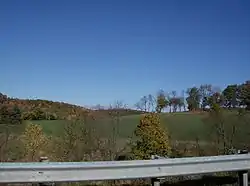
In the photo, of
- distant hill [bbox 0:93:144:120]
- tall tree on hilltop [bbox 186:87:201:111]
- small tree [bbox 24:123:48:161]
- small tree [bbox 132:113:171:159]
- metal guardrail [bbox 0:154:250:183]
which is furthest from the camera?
tall tree on hilltop [bbox 186:87:201:111]

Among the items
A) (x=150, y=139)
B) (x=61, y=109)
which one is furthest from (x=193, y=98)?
(x=150, y=139)

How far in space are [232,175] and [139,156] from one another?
1688 centimetres

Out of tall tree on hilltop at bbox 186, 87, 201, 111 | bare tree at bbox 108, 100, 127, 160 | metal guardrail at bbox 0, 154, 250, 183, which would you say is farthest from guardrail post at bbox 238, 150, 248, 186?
tall tree on hilltop at bbox 186, 87, 201, 111

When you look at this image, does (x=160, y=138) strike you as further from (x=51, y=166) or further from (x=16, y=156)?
(x=51, y=166)

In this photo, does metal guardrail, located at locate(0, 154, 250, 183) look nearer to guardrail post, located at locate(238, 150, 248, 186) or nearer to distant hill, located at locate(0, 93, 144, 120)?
guardrail post, located at locate(238, 150, 248, 186)

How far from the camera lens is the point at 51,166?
5.40 metres

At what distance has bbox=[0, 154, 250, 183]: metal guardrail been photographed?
5309 millimetres

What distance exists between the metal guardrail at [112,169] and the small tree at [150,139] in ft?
61.5

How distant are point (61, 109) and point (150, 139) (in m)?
17.2

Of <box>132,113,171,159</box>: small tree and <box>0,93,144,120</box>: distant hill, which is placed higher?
<box>0,93,144,120</box>: distant hill

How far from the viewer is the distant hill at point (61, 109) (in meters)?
27.0

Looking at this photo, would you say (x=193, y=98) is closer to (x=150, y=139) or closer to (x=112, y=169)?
(x=150, y=139)

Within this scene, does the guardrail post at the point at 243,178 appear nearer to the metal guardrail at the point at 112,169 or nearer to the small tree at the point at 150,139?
the metal guardrail at the point at 112,169

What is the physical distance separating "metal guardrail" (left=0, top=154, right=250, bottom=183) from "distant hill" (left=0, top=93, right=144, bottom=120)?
18895 mm
